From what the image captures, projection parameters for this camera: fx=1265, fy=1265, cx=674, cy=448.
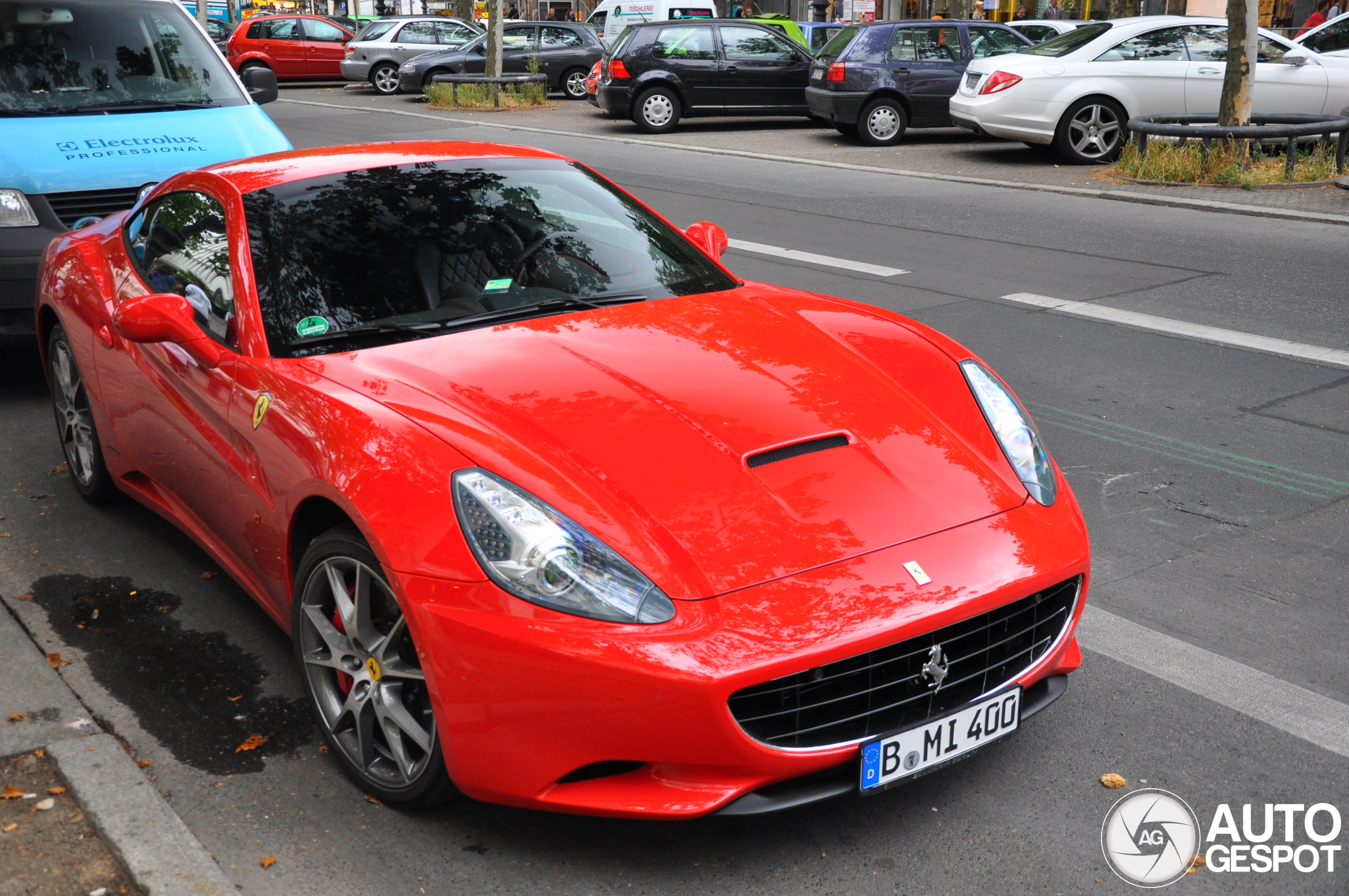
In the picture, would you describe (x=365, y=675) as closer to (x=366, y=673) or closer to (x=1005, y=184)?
(x=366, y=673)

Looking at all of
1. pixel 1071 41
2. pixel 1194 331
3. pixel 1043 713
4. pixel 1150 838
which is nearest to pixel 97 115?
pixel 1043 713

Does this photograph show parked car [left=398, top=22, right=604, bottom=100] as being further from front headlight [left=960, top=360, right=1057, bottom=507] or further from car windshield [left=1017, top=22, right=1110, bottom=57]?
front headlight [left=960, top=360, right=1057, bottom=507]

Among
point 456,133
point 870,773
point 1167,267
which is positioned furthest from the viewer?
point 456,133

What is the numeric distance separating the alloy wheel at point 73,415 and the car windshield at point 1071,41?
12397 millimetres

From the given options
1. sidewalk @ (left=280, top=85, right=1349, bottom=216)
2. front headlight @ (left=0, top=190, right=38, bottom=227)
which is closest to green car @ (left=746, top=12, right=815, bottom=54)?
sidewalk @ (left=280, top=85, right=1349, bottom=216)

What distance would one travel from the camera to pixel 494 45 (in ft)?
82.8

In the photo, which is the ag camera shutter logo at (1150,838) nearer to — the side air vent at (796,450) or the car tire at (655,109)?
the side air vent at (796,450)

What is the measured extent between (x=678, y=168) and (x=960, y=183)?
338cm

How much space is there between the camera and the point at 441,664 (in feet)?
8.74

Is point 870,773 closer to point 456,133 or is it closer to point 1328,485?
point 1328,485

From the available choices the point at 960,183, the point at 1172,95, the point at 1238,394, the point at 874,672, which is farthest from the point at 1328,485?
the point at 1172,95

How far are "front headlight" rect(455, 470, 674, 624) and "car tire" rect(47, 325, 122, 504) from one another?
2.64 m

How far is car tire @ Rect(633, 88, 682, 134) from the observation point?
19.9 metres

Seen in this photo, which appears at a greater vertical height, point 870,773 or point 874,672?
point 874,672
